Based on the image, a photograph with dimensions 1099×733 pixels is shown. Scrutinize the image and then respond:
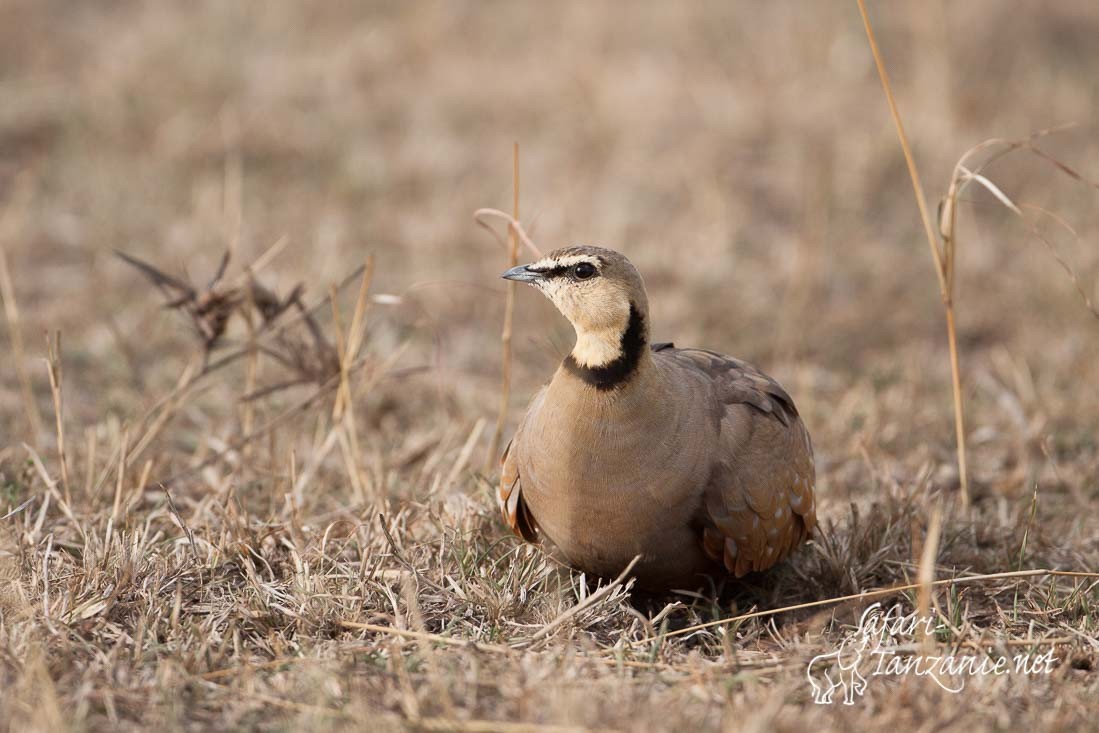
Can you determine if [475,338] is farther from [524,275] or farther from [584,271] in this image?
[584,271]

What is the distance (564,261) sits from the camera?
3.73m

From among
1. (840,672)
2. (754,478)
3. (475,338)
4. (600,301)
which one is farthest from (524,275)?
(475,338)

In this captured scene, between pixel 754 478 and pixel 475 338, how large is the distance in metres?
3.27

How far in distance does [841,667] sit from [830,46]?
747cm

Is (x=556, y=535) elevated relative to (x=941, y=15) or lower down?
lower down

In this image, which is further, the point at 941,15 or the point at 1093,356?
the point at 941,15

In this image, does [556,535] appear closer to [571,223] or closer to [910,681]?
[910,681]

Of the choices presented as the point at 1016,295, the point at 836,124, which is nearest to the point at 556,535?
the point at 1016,295

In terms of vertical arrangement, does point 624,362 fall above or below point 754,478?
above

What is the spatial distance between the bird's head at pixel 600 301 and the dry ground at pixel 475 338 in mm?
789

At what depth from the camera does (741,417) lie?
13.0 feet

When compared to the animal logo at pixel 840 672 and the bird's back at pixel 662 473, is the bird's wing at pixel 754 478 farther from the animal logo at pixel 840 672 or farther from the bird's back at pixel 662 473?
the animal logo at pixel 840 672

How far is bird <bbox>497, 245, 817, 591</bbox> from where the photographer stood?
144 inches

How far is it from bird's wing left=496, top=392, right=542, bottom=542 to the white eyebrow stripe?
491 millimetres
